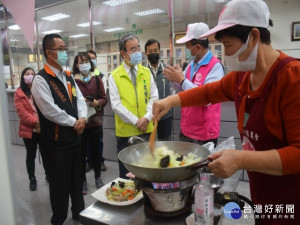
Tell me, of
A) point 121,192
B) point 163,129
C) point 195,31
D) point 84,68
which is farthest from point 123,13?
point 121,192

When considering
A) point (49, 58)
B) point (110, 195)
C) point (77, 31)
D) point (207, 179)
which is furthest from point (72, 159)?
point (77, 31)

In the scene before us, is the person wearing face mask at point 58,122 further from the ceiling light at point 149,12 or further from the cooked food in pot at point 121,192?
the ceiling light at point 149,12

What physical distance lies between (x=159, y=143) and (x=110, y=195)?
1.25 feet

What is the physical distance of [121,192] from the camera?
1.28m

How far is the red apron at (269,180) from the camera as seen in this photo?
0.95m

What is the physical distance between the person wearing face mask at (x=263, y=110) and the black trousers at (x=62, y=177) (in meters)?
1.59

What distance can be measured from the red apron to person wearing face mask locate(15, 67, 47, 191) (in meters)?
2.80

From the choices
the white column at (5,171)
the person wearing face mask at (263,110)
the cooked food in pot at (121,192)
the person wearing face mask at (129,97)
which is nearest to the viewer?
the white column at (5,171)

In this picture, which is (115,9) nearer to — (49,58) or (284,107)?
(49,58)

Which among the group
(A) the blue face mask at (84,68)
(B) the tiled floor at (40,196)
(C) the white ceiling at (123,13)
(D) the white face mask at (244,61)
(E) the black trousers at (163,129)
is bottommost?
(B) the tiled floor at (40,196)

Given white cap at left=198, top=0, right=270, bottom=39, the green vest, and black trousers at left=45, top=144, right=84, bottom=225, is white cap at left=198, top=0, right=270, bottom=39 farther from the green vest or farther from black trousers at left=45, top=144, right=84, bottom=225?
black trousers at left=45, top=144, right=84, bottom=225

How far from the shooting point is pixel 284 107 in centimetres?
88

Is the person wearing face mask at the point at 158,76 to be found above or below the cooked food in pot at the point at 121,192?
above

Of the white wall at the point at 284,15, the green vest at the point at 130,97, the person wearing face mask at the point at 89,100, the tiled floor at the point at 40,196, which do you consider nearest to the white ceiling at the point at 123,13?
the white wall at the point at 284,15
